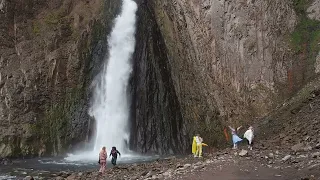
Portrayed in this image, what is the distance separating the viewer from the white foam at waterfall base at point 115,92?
94.7 ft

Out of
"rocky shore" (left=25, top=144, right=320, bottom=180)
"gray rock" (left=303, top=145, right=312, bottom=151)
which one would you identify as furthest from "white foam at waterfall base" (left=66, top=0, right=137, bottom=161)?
"gray rock" (left=303, top=145, right=312, bottom=151)

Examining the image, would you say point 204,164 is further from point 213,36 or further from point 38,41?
point 38,41

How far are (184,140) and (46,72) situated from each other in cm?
1233

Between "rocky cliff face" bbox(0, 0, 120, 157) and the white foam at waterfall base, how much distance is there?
82cm

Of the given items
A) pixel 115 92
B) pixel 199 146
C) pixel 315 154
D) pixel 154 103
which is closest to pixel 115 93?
pixel 115 92

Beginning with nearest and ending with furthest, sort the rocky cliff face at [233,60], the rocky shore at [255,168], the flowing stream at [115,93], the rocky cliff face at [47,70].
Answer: the rocky shore at [255,168]
the rocky cliff face at [233,60]
the rocky cliff face at [47,70]
the flowing stream at [115,93]

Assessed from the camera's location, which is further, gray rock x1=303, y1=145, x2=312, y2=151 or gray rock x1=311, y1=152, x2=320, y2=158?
gray rock x1=303, y1=145, x2=312, y2=151

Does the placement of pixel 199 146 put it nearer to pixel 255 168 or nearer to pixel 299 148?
pixel 299 148

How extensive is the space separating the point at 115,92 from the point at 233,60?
987 centimetres

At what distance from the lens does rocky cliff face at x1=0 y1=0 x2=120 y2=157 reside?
93.0 feet

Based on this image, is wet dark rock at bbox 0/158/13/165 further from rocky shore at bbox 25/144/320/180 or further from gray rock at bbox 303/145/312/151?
gray rock at bbox 303/145/312/151

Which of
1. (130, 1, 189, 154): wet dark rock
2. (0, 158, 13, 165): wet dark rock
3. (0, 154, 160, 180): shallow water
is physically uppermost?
(130, 1, 189, 154): wet dark rock

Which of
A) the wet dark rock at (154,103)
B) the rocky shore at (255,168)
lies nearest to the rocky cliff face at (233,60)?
the wet dark rock at (154,103)

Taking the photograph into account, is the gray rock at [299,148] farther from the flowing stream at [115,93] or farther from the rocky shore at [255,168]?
the flowing stream at [115,93]
